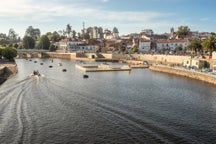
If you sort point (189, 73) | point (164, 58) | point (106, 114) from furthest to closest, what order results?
point (164, 58) < point (189, 73) < point (106, 114)

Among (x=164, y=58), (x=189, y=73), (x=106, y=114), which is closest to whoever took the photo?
(x=106, y=114)

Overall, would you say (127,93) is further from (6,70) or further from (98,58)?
(98,58)

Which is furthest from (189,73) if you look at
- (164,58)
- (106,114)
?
(106,114)

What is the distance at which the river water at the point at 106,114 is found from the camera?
3825 cm

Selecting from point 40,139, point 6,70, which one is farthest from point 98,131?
point 6,70

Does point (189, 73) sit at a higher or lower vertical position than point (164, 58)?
lower

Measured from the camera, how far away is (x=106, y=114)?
4850 cm

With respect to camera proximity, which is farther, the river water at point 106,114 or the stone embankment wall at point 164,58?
the stone embankment wall at point 164,58

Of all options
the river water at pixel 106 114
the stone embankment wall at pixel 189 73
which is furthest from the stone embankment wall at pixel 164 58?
the river water at pixel 106 114

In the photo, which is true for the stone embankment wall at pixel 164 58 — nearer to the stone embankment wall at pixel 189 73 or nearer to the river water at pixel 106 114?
the stone embankment wall at pixel 189 73

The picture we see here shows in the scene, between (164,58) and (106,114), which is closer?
(106,114)

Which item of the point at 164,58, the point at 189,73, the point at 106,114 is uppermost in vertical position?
the point at 164,58

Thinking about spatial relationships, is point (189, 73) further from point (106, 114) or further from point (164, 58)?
point (106, 114)

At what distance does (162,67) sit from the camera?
121250mm
